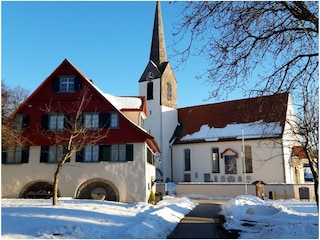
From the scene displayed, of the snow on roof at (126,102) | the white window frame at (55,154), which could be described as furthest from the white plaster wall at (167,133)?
the white window frame at (55,154)

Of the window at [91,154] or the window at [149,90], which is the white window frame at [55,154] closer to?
the window at [91,154]

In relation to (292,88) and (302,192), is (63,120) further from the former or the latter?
(302,192)

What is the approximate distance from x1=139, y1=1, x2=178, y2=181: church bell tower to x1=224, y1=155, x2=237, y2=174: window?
323 inches

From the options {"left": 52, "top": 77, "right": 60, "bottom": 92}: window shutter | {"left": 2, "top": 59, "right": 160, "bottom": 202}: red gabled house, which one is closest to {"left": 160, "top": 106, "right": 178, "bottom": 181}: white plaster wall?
{"left": 2, "top": 59, "right": 160, "bottom": 202}: red gabled house

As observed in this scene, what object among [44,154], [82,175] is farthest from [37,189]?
[82,175]

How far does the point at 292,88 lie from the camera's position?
980cm

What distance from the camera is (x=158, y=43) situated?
174 ft

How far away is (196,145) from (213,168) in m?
3.80

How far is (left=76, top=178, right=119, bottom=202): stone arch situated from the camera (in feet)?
69.0

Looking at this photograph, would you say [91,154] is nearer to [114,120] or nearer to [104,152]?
[104,152]

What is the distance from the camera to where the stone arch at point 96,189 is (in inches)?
829

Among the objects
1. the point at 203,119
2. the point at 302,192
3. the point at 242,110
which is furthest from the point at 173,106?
the point at 242,110

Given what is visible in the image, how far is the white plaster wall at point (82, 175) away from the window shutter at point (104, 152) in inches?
12.9

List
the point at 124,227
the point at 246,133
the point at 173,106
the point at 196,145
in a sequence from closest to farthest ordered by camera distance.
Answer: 1. the point at 124,227
2. the point at 246,133
3. the point at 196,145
4. the point at 173,106
